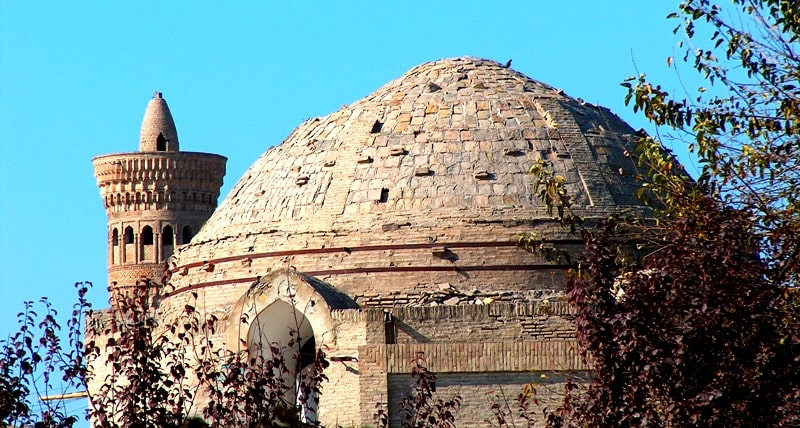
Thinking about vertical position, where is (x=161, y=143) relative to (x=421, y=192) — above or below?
above

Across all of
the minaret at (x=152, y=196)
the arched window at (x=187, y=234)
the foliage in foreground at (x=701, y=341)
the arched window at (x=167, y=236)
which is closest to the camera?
the foliage in foreground at (x=701, y=341)

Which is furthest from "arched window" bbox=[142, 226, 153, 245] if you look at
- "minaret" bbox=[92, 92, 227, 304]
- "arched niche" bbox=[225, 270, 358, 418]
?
"arched niche" bbox=[225, 270, 358, 418]

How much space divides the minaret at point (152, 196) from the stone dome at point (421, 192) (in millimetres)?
13267

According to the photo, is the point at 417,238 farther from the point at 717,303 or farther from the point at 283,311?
the point at 717,303

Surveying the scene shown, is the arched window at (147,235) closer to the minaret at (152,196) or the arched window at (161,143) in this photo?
the minaret at (152,196)

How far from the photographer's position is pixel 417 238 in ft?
82.0

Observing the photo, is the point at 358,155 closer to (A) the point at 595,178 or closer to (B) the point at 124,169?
(A) the point at 595,178

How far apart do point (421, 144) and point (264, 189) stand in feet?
9.07

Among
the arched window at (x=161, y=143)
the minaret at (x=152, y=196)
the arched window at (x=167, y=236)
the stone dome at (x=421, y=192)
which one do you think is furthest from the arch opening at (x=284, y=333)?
the arched window at (x=161, y=143)

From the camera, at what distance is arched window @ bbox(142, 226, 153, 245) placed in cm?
4138

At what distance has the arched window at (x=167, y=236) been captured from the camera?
41.2 meters

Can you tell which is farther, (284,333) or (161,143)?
(161,143)

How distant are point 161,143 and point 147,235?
2285 millimetres

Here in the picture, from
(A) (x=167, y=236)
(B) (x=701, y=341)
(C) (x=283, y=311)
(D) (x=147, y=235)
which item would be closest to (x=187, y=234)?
(A) (x=167, y=236)
